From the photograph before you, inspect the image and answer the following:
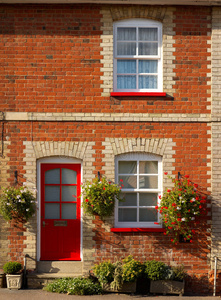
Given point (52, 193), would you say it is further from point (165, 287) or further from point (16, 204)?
point (165, 287)

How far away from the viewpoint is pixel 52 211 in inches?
355

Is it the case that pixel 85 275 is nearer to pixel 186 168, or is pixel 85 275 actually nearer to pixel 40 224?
pixel 40 224

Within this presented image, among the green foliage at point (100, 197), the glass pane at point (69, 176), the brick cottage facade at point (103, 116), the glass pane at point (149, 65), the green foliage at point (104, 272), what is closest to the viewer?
the green foliage at point (104, 272)

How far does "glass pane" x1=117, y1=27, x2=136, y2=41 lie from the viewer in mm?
9070

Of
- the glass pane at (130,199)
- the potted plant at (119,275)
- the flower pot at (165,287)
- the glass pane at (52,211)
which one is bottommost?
the flower pot at (165,287)

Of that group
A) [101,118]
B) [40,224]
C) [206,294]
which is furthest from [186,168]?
[40,224]

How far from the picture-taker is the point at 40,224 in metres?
8.92

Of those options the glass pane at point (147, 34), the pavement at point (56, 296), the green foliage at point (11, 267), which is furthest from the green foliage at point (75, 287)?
the glass pane at point (147, 34)

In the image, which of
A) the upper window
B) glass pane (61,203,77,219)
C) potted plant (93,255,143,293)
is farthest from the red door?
the upper window

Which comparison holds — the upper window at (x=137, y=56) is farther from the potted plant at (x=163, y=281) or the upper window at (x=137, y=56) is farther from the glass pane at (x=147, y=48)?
the potted plant at (x=163, y=281)

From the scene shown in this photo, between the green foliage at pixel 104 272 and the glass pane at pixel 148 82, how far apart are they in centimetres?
413

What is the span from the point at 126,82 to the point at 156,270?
429cm

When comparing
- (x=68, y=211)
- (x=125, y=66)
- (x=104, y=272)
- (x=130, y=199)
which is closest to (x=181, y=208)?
(x=130, y=199)

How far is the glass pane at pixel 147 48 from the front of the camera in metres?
9.11
